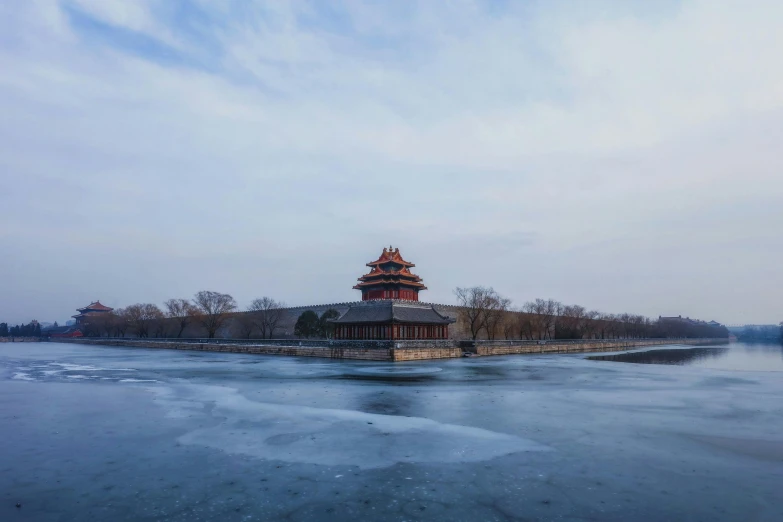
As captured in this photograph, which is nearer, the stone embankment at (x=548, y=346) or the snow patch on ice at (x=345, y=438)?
the snow patch on ice at (x=345, y=438)

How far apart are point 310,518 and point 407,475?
2312 mm

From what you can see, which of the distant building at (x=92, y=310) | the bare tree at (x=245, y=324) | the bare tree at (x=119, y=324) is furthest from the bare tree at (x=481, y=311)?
the distant building at (x=92, y=310)

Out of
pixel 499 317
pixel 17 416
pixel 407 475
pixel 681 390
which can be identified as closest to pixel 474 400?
pixel 407 475

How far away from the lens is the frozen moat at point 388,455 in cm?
709

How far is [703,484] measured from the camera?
8148 mm

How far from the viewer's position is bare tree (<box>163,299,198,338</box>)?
68062mm

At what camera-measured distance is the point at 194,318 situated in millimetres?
67688

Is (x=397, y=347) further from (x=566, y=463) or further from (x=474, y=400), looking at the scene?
(x=566, y=463)

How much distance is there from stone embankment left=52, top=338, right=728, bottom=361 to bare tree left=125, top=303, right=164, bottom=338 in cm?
870

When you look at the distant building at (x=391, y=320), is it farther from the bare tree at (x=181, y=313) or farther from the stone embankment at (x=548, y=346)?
the bare tree at (x=181, y=313)

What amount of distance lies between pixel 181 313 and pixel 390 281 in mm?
35573

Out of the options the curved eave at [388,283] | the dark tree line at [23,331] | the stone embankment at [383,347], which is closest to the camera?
the stone embankment at [383,347]

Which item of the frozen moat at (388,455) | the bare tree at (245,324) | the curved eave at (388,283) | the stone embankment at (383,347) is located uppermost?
the curved eave at (388,283)

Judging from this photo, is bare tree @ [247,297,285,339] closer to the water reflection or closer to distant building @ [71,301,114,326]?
the water reflection
